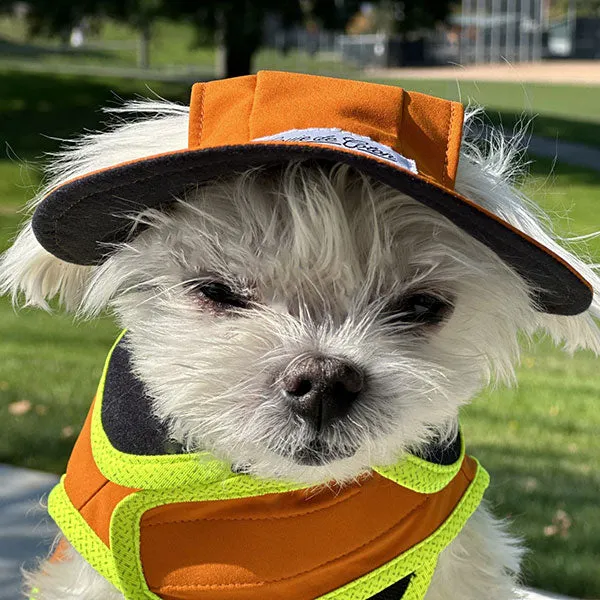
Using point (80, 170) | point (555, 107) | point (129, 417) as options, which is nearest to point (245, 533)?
point (129, 417)

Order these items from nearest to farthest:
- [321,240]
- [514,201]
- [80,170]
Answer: [321,240] < [514,201] < [80,170]

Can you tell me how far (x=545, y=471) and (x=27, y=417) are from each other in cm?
300

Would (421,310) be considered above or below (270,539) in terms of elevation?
above

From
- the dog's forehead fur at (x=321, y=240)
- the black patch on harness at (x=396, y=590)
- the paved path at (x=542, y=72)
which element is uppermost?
the dog's forehead fur at (x=321, y=240)

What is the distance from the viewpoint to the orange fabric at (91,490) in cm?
272

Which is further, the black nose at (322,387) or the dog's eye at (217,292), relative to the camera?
the dog's eye at (217,292)

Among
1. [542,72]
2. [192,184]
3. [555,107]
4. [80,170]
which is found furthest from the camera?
[542,72]

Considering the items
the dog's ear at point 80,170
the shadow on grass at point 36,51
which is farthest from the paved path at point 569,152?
the shadow on grass at point 36,51

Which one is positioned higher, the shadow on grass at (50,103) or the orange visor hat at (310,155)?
the orange visor hat at (310,155)

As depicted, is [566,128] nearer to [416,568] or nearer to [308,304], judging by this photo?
[416,568]

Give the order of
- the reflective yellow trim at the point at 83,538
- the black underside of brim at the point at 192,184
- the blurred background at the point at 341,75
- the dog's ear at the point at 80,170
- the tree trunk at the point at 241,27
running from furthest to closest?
the tree trunk at the point at 241,27 → the blurred background at the point at 341,75 → the reflective yellow trim at the point at 83,538 → the dog's ear at the point at 80,170 → the black underside of brim at the point at 192,184

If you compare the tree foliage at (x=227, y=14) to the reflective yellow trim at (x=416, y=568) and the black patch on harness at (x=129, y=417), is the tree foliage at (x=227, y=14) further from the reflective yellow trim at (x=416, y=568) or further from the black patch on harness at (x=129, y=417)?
the reflective yellow trim at (x=416, y=568)

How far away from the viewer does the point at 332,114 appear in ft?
7.75

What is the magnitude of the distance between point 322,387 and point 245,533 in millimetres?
671
